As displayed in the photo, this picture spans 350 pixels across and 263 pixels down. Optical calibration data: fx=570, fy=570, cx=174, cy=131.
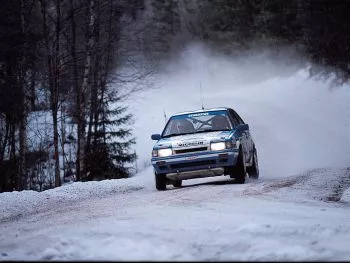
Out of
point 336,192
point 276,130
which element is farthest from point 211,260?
point 276,130

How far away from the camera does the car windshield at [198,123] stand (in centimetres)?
1278

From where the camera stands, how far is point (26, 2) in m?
21.8

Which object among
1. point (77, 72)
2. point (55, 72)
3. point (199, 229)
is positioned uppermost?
point (77, 72)

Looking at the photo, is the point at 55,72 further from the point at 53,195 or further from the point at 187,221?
the point at 187,221

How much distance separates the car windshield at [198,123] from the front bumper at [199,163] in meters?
Answer: 1.09

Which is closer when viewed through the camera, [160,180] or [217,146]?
[217,146]

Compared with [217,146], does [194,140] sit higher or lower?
higher

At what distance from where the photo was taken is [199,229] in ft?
18.7

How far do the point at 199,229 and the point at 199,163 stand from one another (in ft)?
19.8

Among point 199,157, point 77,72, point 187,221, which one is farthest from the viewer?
point 77,72

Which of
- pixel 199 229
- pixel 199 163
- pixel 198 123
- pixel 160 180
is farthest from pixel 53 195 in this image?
pixel 199 229

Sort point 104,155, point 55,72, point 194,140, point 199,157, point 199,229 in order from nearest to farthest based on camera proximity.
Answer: point 199,229 → point 199,157 → point 194,140 → point 55,72 → point 104,155

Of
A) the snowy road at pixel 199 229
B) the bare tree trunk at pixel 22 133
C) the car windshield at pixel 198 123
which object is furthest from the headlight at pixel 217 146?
the bare tree trunk at pixel 22 133

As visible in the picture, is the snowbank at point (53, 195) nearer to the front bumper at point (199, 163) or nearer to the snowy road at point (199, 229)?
the snowy road at point (199, 229)
